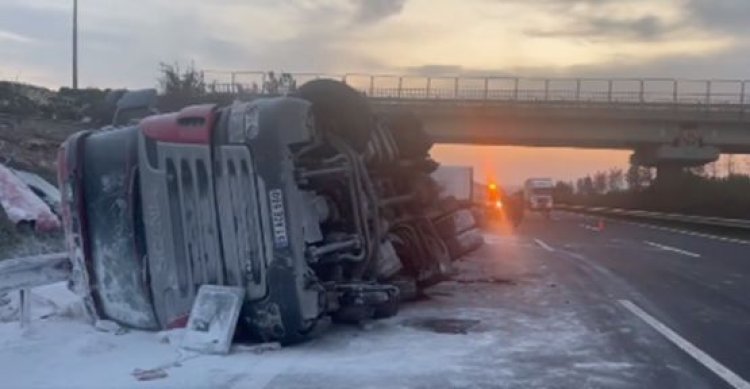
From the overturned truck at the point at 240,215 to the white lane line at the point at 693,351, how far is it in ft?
8.49

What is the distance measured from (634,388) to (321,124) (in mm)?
3984

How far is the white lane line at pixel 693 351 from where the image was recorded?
663 centimetres

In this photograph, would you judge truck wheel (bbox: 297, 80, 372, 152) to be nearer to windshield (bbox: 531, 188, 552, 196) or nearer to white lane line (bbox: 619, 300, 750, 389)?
white lane line (bbox: 619, 300, 750, 389)

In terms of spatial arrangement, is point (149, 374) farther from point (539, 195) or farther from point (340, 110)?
point (539, 195)

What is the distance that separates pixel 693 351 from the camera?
7.70 meters

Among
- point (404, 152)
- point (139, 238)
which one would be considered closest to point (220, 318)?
point (139, 238)

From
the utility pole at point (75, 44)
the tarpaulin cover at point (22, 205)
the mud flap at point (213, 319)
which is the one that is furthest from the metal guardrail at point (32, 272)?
the utility pole at point (75, 44)

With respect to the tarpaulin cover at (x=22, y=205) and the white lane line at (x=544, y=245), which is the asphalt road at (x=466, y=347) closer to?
the tarpaulin cover at (x=22, y=205)

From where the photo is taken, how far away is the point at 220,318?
756 centimetres

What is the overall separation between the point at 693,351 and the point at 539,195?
44.3 meters

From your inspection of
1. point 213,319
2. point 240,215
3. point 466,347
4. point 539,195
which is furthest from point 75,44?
point 466,347

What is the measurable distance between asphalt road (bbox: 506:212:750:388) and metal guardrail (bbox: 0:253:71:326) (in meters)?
6.12

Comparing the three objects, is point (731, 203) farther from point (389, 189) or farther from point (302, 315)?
point (302, 315)

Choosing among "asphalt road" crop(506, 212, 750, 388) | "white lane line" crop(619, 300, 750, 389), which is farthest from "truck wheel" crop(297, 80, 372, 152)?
"white lane line" crop(619, 300, 750, 389)
